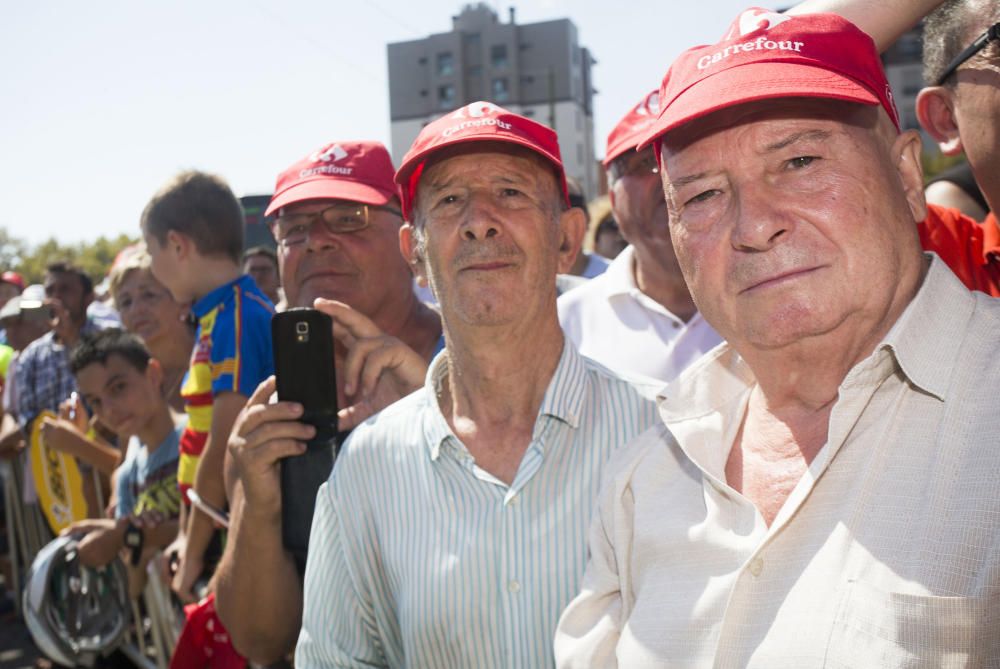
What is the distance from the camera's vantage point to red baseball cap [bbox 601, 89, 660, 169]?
10.5 feet

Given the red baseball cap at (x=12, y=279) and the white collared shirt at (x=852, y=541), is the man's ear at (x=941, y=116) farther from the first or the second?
the red baseball cap at (x=12, y=279)

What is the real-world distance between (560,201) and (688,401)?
2.77ft

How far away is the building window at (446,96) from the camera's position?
6812 cm

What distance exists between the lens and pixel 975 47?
1894mm

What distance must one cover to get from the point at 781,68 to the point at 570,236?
3.34 ft

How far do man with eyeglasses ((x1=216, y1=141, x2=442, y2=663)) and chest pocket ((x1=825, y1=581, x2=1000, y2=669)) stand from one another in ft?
4.88

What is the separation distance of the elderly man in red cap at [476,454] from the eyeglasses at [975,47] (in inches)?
37.3

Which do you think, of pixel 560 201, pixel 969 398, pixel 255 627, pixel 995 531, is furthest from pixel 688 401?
pixel 255 627

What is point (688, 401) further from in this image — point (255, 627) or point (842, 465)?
point (255, 627)

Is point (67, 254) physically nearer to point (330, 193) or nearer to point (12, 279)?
point (12, 279)


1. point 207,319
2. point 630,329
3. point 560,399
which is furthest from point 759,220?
point 207,319

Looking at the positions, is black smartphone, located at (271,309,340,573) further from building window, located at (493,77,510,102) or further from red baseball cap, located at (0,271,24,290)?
building window, located at (493,77,510,102)

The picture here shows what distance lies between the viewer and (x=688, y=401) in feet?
5.53

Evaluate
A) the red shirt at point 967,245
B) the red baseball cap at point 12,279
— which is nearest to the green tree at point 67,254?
the red baseball cap at point 12,279
